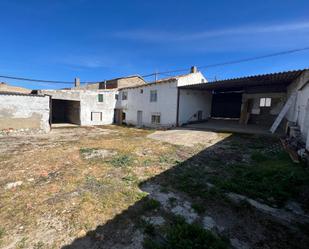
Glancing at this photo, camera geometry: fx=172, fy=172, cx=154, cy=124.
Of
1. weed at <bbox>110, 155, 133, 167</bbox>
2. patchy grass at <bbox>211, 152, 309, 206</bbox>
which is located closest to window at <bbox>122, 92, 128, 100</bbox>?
weed at <bbox>110, 155, 133, 167</bbox>

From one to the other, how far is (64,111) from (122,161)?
20735 millimetres

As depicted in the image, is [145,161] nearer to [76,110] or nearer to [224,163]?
[224,163]

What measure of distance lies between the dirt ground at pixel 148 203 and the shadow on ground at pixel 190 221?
0.02m

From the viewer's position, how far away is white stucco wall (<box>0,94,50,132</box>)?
12.4 metres

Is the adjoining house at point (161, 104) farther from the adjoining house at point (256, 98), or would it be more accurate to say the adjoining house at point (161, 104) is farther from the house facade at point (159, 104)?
the adjoining house at point (256, 98)

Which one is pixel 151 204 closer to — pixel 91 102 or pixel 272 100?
pixel 272 100

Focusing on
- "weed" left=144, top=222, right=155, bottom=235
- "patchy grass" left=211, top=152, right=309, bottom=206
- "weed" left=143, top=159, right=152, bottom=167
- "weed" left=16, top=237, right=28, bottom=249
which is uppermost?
"patchy grass" left=211, top=152, right=309, bottom=206

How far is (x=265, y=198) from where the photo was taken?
3994 millimetres

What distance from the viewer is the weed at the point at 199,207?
3.52 metres

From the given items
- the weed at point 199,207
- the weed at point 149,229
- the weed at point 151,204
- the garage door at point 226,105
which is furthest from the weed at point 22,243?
the garage door at point 226,105

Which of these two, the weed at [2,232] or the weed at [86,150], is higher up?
the weed at [86,150]

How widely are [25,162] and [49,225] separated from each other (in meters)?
4.32

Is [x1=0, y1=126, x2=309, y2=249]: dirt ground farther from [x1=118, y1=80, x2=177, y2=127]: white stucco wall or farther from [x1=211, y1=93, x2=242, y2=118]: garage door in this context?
[x1=211, y1=93, x2=242, y2=118]: garage door

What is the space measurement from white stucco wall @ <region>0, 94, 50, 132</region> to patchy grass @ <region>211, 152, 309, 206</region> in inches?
556
